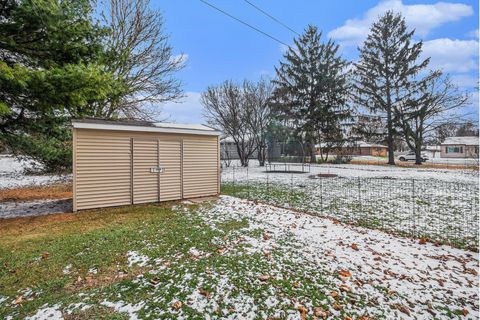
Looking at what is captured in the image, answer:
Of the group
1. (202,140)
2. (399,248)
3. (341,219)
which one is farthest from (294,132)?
(399,248)

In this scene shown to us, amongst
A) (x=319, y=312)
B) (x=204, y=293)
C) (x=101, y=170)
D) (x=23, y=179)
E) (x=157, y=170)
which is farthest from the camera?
(x=23, y=179)

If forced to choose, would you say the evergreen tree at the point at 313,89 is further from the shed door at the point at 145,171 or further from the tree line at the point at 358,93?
the shed door at the point at 145,171

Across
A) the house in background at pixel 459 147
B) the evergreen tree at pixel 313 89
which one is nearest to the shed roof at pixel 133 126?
the evergreen tree at pixel 313 89

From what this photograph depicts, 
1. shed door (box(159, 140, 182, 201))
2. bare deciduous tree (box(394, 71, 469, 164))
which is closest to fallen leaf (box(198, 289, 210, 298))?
shed door (box(159, 140, 182, 201))

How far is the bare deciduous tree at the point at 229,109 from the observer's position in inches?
695

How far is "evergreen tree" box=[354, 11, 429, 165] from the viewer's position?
1991 cm

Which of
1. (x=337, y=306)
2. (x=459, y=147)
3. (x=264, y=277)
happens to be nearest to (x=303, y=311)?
(x=337, y=306)

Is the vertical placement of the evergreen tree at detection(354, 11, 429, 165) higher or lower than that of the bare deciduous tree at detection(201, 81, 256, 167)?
higher

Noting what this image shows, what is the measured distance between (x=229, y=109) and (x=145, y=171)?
38.8 ft

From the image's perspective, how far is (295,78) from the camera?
20.6 meters

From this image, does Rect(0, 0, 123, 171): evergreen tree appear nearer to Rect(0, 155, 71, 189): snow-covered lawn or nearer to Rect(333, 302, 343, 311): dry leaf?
Rect(0, 155, 71, 189): snow-covered lawn

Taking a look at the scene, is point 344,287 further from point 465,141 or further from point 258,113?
point 465,141

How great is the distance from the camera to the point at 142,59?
37.1 feet

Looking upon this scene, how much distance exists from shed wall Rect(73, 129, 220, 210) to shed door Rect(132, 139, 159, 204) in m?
0.04
